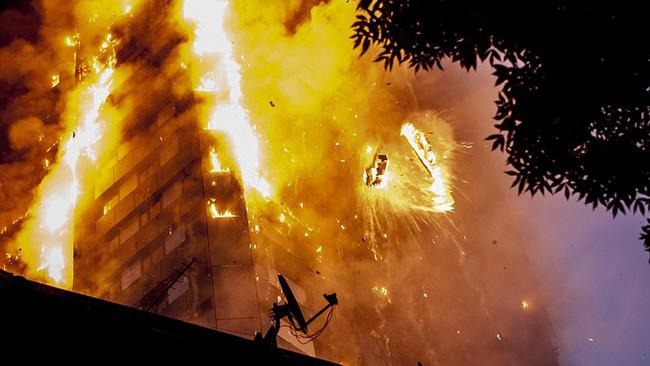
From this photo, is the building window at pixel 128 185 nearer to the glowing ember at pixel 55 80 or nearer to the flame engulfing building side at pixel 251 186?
the flame engulfing building side at pixel 251 186

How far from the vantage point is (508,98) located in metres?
7.54

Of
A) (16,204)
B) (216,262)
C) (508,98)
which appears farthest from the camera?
(16,204)

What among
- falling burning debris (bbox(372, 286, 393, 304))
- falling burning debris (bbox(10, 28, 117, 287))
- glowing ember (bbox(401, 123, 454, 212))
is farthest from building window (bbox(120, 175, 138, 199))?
falling burning debris (bbox(372, 286, 393, 304))

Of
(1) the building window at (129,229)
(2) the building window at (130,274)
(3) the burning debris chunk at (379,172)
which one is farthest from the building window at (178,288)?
(3) the burning debris chunk at (379,172)

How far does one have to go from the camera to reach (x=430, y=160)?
40344 millimetres

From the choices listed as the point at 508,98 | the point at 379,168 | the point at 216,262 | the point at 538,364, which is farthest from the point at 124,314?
the point at 538,364

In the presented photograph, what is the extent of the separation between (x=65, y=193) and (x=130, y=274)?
9549mm

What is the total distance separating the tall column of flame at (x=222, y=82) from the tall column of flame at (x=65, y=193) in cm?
699

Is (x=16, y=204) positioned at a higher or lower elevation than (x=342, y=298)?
higher

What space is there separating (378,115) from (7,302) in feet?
135

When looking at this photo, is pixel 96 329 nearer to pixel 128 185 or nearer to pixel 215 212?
pixel 215 212

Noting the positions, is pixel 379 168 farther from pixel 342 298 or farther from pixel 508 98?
pixel 508 98

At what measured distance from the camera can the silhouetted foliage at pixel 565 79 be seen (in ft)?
23.4

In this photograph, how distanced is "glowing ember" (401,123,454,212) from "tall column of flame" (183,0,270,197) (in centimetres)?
1081
